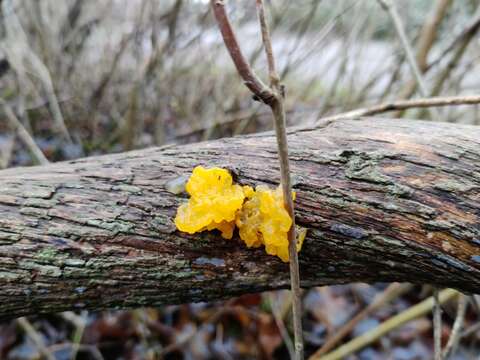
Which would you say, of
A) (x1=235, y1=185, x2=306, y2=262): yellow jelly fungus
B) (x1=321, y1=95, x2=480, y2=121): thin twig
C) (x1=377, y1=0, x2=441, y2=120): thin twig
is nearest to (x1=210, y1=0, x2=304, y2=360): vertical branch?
(x1=235, y1=185, x2=306, y2=262): yellow jelly fungus

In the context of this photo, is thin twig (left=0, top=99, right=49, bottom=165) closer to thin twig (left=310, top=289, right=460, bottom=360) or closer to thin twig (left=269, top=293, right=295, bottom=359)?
thin twig (left=269, top=293, right=295, bottom=359)

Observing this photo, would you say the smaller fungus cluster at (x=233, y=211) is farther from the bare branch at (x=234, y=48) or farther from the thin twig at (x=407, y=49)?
the thin twig at (x=407, y=49)

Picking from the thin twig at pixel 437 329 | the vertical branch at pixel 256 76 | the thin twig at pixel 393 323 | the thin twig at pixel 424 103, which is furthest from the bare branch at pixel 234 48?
the thin twig at pixel 393 323

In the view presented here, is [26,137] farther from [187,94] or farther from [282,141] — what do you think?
[282,141]

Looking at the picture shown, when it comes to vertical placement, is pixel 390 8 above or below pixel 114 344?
above

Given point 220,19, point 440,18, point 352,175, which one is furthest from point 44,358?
point 440,18

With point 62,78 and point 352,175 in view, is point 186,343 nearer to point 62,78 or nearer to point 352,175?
point 352,175
